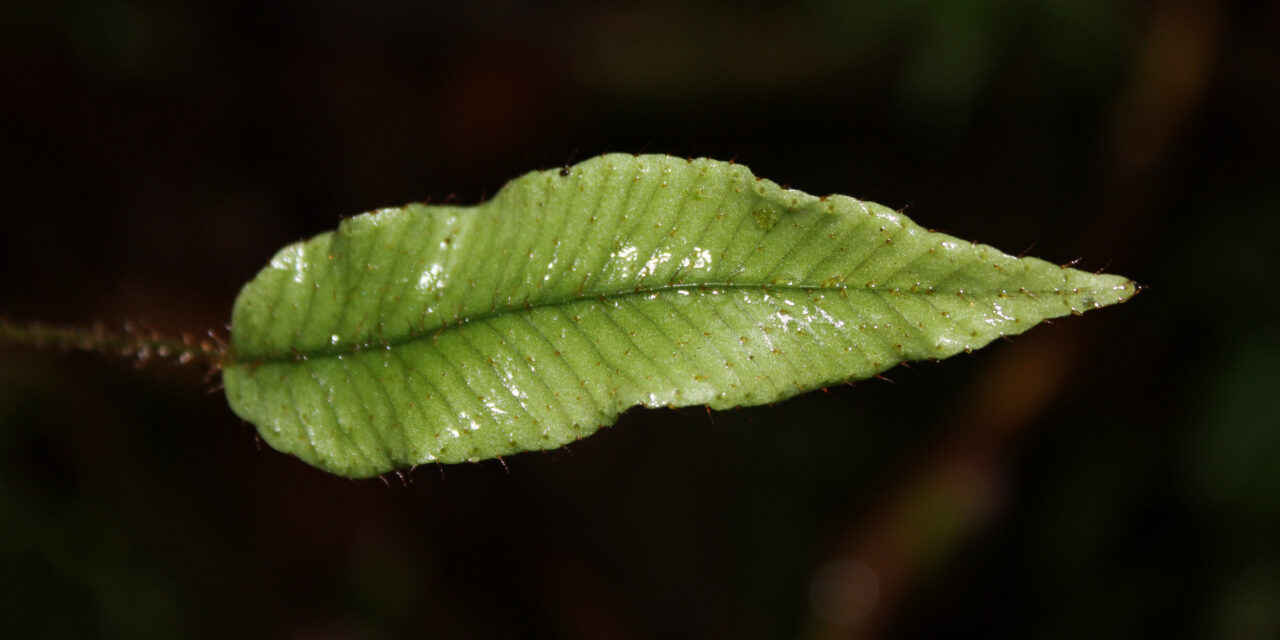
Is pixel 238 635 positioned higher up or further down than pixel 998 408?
further down

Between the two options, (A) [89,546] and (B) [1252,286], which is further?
(B) [1252,286]

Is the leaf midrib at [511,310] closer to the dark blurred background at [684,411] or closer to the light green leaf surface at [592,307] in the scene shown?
the light green leaf surface at [592,307]

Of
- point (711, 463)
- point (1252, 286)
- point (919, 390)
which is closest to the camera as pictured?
point (1252, 286)

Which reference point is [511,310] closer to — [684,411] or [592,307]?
[592,307]

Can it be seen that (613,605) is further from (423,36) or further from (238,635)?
(423,36)

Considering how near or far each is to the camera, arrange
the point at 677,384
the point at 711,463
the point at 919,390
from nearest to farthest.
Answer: the point at 677,384
the point at 919,390
the point at 711,463

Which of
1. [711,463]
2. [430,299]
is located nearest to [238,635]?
[711,463]

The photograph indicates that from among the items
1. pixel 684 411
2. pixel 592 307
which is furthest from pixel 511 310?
pixel 684 411

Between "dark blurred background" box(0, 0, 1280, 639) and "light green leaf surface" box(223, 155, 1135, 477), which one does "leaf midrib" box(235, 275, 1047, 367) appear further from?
"dark blurred background" box(0, 0, 1280, 639)
